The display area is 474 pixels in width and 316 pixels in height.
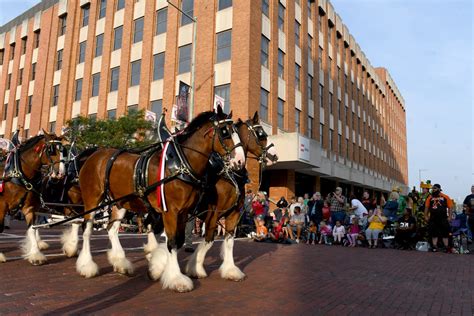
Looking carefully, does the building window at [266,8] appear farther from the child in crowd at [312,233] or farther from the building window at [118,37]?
the child in crowd at [312,233]

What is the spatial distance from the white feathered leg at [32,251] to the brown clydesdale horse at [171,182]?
47.1 inches

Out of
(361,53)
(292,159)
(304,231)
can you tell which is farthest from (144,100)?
(361,53)

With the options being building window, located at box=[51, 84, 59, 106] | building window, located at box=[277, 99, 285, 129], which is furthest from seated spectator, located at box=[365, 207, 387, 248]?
building window, located at box=[51, 84, 59, 106]

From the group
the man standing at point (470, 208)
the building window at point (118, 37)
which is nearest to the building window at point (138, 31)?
the building window at point (118, 37)

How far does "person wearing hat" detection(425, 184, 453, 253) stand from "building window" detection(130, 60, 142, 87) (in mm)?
22853

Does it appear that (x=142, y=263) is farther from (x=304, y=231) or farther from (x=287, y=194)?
(x=287, y=194)

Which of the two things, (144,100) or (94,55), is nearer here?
(144,100)

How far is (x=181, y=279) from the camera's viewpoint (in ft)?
17.9

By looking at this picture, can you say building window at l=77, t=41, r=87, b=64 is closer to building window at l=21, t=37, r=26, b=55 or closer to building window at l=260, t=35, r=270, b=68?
building window at l=21, t=37, r=26, b=55

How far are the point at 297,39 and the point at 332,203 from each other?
60.7ft

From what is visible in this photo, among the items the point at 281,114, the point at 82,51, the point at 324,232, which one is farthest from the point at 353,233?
the point at 82,51

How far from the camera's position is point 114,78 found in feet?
103

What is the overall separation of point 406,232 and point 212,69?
52.5 feet

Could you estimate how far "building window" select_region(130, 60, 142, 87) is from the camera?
97.6ft
